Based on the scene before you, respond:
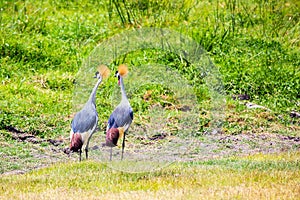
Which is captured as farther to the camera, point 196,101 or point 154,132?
point 196,101

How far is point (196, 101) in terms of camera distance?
35.4ft

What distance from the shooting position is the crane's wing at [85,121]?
7.87 metres

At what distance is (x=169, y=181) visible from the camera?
7.57m

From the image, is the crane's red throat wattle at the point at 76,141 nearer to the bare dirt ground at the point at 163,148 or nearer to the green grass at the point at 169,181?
the green grass at the point at 169,181

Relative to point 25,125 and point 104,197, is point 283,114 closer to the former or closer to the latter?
point 25,125

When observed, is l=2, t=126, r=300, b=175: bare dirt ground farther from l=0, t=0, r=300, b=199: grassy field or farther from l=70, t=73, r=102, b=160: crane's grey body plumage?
l=70, t=73, r=102, b=160: crane's grey body plumage

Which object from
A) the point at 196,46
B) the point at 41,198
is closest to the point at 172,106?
the point at 196,46

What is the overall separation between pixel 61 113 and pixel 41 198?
11.7 feet

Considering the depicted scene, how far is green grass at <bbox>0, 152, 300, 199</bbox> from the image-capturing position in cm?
713

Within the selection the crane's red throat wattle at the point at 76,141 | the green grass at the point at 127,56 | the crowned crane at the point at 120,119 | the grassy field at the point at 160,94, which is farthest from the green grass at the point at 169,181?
the green grass at the point at 127,56

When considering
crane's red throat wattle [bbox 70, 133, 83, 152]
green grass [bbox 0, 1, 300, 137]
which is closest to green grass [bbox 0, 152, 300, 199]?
crane's red throat wattle [bbox 70, 133, 83, 152]

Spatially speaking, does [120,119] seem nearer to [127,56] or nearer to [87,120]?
[87,120]

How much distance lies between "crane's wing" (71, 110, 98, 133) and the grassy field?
464 mm

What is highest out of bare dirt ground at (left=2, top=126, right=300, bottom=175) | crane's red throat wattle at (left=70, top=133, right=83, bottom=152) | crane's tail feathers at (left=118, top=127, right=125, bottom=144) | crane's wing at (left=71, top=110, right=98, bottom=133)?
crane's wing at (left=71, top=110, right=98, bottom=133)
